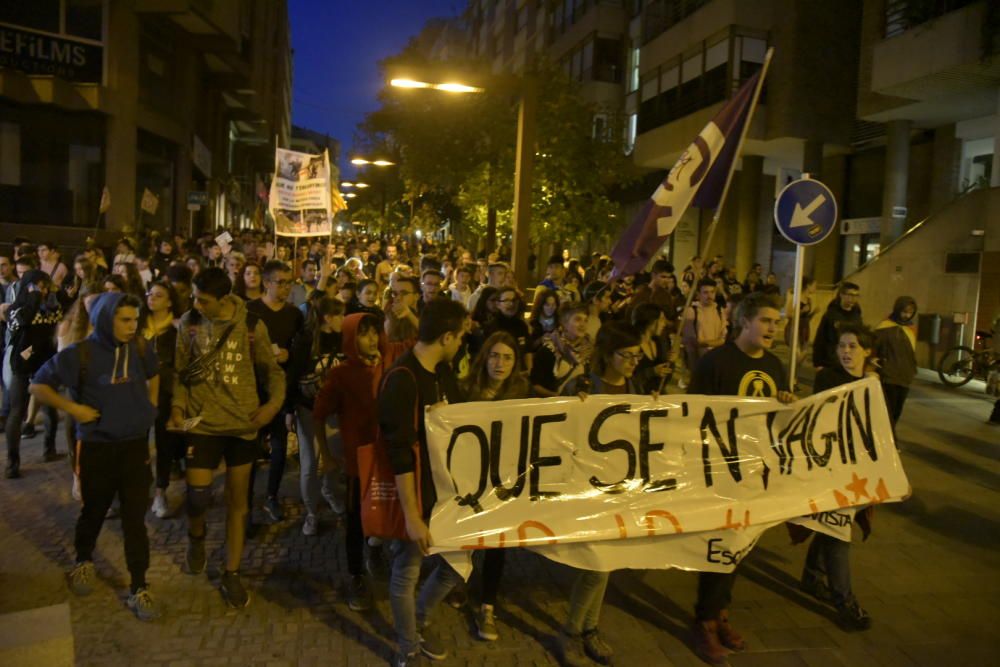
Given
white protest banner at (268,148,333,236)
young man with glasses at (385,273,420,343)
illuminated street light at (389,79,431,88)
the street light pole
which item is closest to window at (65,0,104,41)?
white protest banner at (268,148,333,236)

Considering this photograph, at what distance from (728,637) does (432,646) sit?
5.17 feet

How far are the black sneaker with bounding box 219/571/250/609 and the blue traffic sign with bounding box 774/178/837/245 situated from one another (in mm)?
4781

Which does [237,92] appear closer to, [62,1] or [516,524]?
[62,1]

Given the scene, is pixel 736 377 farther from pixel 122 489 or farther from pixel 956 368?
pixel 956 368

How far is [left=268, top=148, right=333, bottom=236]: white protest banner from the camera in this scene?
42.9 ft

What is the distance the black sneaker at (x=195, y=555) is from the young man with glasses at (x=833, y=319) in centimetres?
599

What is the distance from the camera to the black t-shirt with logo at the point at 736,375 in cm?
464

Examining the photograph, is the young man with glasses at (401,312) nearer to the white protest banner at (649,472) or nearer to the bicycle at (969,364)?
the white protest banner at (649,472)

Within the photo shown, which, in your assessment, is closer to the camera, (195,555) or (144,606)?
(144,606)

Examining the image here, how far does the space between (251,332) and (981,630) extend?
4577mm

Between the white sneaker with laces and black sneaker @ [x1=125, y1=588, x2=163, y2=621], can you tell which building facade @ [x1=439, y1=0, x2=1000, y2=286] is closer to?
the white sneaker with laces

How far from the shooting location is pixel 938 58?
15188 mm

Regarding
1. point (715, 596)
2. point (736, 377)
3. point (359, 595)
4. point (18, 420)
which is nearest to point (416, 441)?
point (359, 595)

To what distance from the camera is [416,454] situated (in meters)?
3.91
